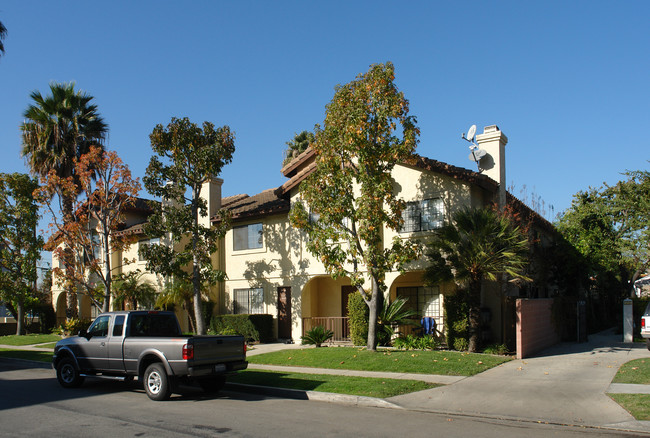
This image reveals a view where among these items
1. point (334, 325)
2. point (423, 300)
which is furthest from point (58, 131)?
point (423, 300)

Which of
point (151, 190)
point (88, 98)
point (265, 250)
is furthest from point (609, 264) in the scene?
point (88, 98)

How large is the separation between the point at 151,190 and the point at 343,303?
28.6 ft

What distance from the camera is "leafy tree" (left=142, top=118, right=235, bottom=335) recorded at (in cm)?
1986

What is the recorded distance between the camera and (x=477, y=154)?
17.7m

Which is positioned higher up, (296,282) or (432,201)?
(432,201)

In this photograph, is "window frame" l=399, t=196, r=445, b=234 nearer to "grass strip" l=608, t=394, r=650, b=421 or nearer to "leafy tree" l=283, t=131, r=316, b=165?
"grass strip" l=608, t=394, r=650, b=421

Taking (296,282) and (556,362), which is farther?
(296,282)

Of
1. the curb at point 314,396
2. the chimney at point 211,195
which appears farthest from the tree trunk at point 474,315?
the chimney at point 211,195

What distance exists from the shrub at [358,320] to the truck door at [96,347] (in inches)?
340

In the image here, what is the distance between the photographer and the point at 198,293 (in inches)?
803

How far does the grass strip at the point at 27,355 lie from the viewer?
18.6m

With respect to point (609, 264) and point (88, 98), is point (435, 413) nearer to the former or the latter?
point (609, 264)

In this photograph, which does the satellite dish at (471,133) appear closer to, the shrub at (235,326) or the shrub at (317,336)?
the shrub at (317,336)

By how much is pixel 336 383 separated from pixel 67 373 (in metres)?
6.43
